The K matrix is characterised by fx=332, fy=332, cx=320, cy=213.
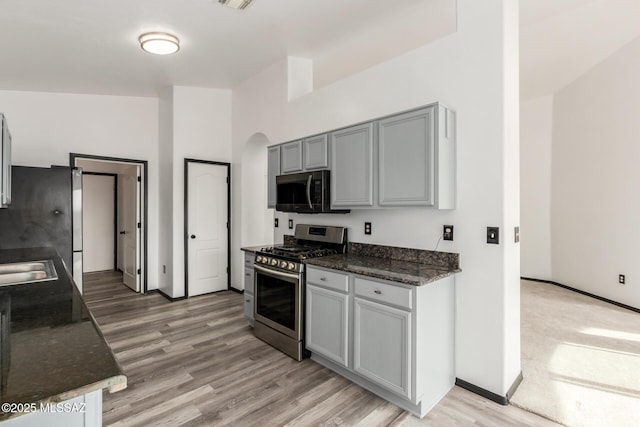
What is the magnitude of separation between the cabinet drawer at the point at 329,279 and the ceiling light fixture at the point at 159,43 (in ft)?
8.51

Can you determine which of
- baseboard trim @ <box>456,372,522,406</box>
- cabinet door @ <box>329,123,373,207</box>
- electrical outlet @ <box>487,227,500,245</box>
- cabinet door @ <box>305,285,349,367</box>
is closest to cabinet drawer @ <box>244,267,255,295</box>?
cabinet door @ <box>305,285,349,367</box>

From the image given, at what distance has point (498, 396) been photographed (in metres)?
2.30

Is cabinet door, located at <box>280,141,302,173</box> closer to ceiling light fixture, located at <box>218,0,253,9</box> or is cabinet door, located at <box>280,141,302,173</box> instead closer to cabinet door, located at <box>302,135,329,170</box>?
cabinet door, located at <box>302,135,329,170</box>

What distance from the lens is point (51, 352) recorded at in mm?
1032

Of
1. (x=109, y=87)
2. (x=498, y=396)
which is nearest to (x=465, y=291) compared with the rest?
(x=498, y=396)

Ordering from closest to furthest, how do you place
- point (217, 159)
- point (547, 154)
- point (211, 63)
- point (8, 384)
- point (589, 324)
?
point (8, 384)
point (589, 324)
point (211, 63)
point (217, 159)
point (547, 154)

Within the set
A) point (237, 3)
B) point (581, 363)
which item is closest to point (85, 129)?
point (237, 3)

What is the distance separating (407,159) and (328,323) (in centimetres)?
144

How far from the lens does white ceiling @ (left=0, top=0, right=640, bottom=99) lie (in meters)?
2.87

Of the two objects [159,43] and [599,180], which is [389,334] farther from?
[599,180]

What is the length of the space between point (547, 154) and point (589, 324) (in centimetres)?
310

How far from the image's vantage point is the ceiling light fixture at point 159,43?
10.5 ft

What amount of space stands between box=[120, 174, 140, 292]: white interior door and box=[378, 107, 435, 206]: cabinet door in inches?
167

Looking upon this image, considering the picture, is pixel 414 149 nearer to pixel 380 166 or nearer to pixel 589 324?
pixel 380 166
